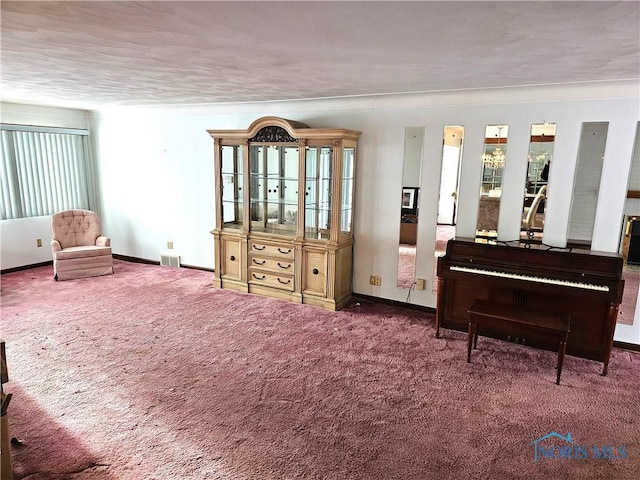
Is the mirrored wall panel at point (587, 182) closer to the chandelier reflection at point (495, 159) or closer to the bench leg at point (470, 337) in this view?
the chandelier reflection at point (495, 159)

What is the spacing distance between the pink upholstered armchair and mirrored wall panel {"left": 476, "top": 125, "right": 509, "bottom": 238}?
15.2 ft

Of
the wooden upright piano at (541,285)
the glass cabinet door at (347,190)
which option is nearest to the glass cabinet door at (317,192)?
the glass cabinet door at (347,190)

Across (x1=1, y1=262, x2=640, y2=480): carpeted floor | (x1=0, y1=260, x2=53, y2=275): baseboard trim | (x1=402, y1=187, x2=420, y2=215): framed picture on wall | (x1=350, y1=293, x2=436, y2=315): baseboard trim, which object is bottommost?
(x1=1, y1=262, x2=640, y2=480): carpeted floor

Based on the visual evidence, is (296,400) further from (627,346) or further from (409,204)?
(627,346)

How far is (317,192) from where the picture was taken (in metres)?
4.55

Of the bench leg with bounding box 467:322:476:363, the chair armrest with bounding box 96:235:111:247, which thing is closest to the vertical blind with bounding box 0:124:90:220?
the chair armrest with bounding box 96:235:111:247

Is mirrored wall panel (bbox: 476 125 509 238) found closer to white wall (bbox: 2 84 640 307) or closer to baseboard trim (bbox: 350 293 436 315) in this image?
white wall (bbox: 2 84 640 307)

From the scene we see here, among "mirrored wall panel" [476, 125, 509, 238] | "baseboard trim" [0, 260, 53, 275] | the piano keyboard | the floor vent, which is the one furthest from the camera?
the floor vent

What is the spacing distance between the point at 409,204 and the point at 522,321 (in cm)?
172

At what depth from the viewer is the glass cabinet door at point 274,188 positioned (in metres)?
4.68

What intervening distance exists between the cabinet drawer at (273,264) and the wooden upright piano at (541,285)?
1.67 metres

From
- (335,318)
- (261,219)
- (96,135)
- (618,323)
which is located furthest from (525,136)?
(96,135)

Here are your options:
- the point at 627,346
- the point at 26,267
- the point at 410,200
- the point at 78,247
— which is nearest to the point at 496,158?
the point at 410,200

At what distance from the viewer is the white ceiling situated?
5.89ft
